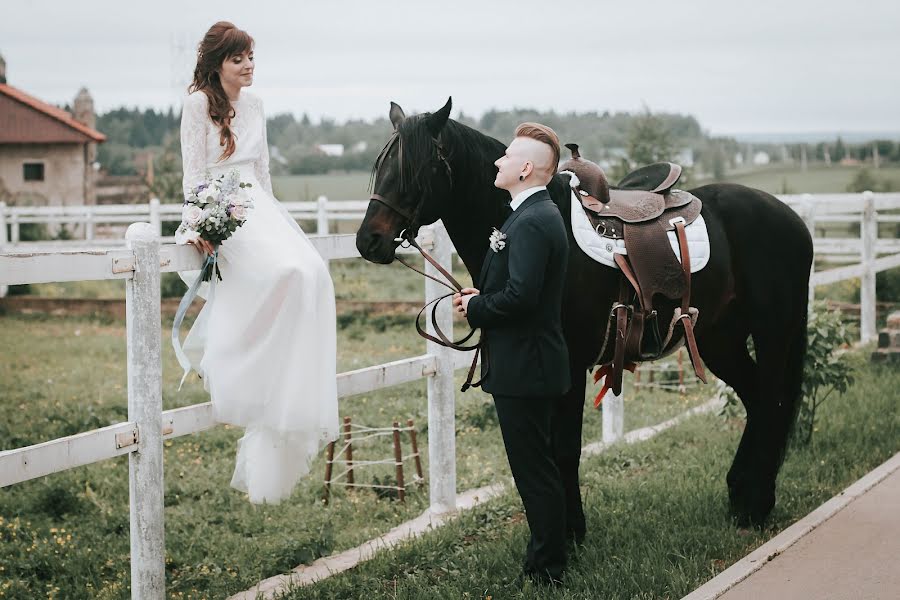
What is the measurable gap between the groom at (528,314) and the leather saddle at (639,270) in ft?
2.38

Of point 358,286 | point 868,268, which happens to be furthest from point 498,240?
point 358,286

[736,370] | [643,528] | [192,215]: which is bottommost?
[643,528]

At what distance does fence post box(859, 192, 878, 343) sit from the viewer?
10648mm

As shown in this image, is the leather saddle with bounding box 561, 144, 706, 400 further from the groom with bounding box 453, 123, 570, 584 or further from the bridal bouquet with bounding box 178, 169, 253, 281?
the bridal bouquet with bounding box 178, 169, 253, 281

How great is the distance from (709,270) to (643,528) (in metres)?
1.30

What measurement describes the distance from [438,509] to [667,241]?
79.6 inches

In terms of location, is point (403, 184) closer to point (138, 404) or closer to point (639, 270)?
point (639, 270)

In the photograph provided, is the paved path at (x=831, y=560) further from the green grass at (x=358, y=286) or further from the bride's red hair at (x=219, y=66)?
the green grass at (x=358, y=286)

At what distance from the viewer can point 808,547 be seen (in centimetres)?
440

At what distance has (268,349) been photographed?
394 centimetres

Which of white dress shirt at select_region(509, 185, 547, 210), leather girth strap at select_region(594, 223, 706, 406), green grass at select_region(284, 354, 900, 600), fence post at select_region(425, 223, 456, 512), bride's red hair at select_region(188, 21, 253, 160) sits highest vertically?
bride's red hair at select_region(188, 21, 253, 160)

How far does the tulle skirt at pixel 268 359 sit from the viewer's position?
154 inches

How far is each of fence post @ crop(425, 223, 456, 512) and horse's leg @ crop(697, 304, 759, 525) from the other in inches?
54.0

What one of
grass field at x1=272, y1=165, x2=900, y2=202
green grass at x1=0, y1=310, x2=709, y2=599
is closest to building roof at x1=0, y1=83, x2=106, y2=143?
grass field at x1=272, y1=165, x2=900, y2=202
